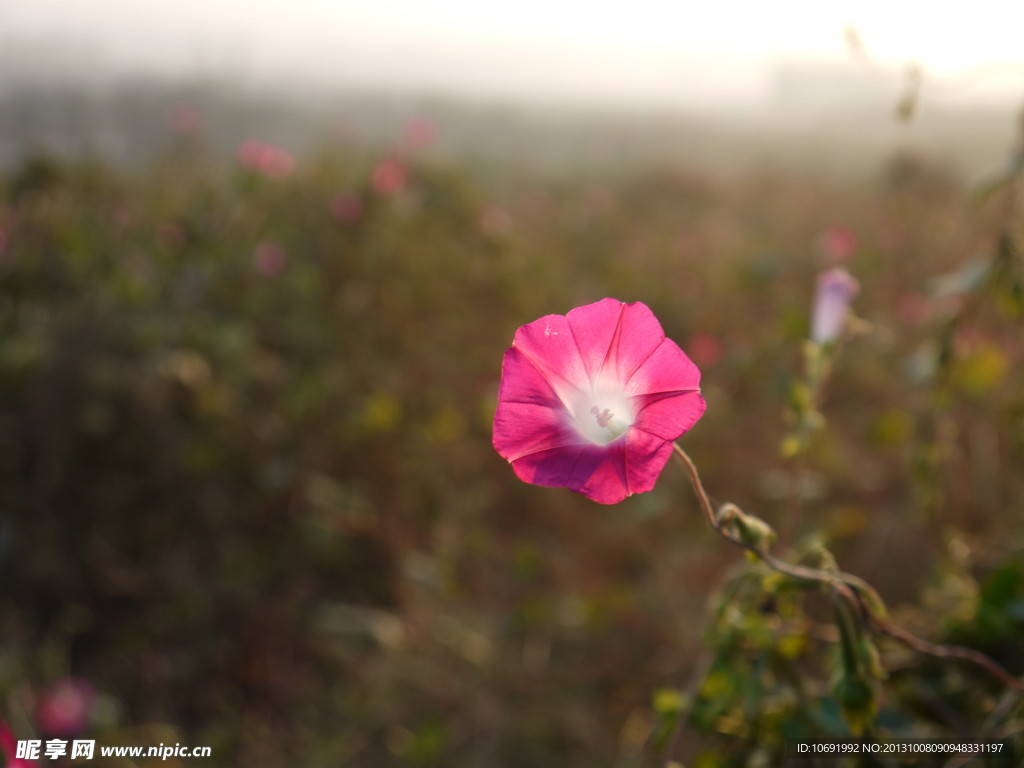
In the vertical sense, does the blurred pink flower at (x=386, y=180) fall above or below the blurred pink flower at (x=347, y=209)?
above

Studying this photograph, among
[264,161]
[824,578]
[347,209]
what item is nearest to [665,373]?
[824,578]

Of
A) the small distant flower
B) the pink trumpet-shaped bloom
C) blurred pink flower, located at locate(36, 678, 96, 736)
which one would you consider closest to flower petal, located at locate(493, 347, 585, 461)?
the pink trumpet-shaped bloom

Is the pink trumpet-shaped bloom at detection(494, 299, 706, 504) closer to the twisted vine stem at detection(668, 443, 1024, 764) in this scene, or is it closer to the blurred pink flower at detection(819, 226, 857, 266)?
the twisted vine stem at detection(668, 443, 1024, 764)

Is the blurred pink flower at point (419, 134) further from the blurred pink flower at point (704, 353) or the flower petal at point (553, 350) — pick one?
the flower petal at point (553, 350)

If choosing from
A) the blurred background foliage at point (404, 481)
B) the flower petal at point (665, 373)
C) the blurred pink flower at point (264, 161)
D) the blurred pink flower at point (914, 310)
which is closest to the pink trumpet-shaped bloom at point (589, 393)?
the flower petal at point (665, 373)

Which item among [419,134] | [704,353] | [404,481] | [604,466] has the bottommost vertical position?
[404,481]

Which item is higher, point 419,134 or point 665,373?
point 419,134

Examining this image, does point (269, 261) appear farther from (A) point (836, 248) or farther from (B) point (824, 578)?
(B) point (824, 578)
